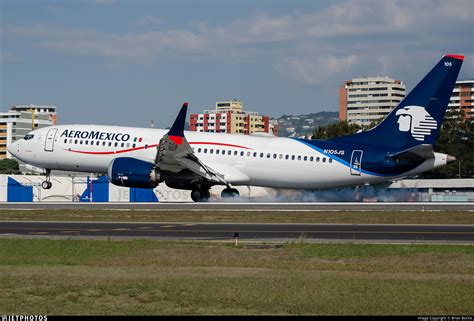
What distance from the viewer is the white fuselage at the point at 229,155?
57.2 meters

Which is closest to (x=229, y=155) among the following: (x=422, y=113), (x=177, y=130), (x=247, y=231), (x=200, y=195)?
(x=200, y=195)

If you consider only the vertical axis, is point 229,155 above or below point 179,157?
above

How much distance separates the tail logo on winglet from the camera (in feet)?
182

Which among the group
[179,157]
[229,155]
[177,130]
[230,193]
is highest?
[177,130]

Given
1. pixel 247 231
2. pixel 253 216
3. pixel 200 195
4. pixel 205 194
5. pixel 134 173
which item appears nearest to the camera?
pixel 247 231

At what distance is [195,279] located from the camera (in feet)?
68.5

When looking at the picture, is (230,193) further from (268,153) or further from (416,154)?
(416,154)

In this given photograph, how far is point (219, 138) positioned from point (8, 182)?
31630mm

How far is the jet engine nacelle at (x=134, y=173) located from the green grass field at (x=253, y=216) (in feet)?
21.6

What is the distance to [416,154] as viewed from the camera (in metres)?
54.0

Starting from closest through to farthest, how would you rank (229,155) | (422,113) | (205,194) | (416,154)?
1. (416,154)
2. (422,113)
3. (229,155)
4. (205,194)

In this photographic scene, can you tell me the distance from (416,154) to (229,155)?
13.3 meters

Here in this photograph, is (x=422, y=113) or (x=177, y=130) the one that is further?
→ (x=422, y=113)

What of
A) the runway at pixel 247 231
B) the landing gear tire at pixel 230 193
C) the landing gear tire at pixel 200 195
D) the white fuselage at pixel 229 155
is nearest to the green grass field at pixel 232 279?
the runway at pixel 247 231
